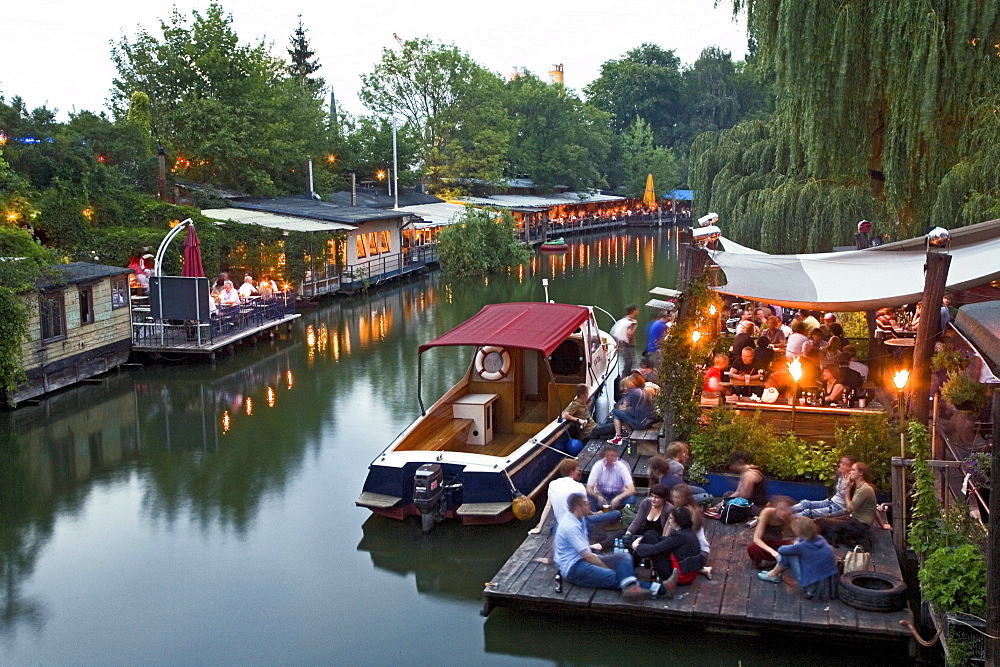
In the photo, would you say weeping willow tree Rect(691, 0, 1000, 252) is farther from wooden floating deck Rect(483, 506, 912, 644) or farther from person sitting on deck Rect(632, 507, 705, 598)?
person sitting on deck Rect(632, 507, 705, 598)

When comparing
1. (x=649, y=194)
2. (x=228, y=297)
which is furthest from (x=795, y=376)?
(x=649, y=194)

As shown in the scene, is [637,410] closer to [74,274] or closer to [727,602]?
[727,602]

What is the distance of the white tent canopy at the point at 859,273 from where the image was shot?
463 inches

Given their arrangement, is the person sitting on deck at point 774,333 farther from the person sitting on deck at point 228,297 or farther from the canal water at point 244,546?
the person sitting on deck at point 228,297

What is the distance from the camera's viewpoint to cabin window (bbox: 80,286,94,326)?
21.5 meters

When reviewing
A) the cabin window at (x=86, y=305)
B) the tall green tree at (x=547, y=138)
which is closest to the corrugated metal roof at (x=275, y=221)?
the cabin window at (x=86, y=305)

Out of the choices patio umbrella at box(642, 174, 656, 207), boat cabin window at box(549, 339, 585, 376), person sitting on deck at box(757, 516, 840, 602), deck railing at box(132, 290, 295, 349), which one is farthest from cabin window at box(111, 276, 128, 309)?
patio umbrella at box(642, 174, 656, 207)

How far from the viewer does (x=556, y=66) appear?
16538 cm

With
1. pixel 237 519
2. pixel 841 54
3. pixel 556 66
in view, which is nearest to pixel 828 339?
pixel 841 54

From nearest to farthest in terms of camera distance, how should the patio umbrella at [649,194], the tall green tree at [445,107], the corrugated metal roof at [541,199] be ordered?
the corrugated metal roof at [541,199]
the tall green tree at [445,107]
the patio umbrella at [649,194]

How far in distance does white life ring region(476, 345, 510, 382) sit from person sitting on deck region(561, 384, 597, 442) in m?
1.15

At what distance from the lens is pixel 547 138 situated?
75.8 meters

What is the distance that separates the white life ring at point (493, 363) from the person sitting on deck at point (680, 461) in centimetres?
379

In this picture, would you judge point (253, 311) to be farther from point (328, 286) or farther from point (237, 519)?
point (237, 519)
